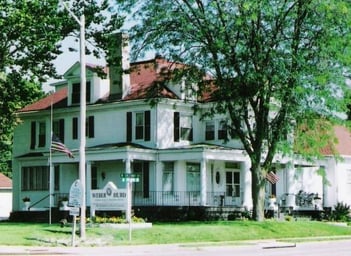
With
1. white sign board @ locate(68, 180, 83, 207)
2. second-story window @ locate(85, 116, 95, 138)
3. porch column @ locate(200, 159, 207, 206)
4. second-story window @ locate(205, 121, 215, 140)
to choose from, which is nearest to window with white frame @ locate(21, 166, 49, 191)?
second-story window @ locate(85, 116, 95, 138)

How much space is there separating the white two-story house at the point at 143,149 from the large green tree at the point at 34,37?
2246 millimetres

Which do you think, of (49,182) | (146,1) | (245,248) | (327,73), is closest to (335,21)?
(327,73)

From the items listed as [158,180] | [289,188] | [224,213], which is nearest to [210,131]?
[158,180]

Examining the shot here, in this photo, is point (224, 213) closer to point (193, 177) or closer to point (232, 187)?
point (193, 177)

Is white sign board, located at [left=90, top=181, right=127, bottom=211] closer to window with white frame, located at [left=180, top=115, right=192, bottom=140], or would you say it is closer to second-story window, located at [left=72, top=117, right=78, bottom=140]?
window with white frame, located at [left=180, top=115, right=192, bottom=140]

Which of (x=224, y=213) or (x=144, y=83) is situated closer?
(x=224, y=213)

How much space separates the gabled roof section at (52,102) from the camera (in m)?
51.8

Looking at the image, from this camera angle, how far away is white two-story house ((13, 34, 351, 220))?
147 feet

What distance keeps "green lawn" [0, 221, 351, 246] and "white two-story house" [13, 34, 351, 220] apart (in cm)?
645

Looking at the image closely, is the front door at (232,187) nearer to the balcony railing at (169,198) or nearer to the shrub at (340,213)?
the balcony railing at (169,198)

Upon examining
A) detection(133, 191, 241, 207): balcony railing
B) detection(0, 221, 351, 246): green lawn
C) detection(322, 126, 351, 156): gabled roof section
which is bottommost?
detection(0, 221, 351, 246): green lawn

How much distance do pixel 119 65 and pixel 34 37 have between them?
5346 mm

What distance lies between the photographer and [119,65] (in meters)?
44.3

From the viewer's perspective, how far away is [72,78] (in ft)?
164
